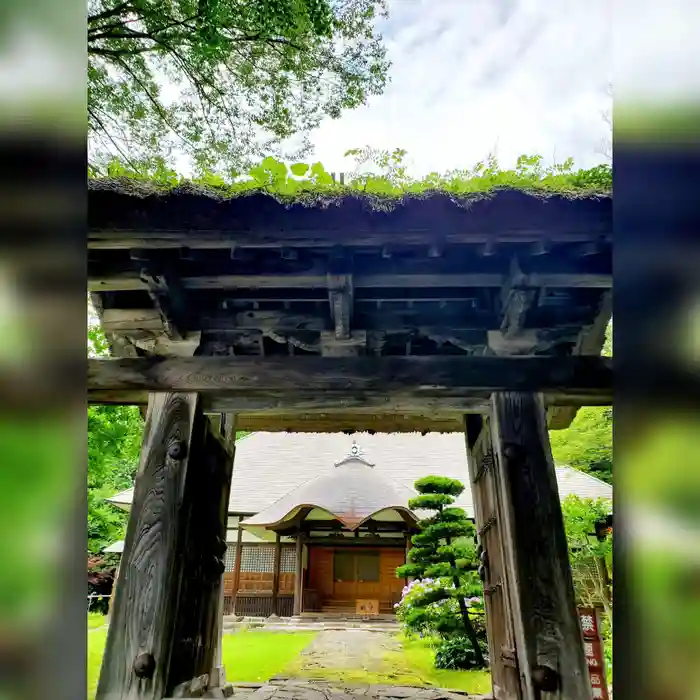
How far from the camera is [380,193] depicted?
3.23 metres

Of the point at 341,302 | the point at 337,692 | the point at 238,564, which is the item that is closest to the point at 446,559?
the point at 337,692

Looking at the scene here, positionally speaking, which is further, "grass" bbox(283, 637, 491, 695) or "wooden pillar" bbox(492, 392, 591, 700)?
"grass" bbox(283, 637, 491, 695)

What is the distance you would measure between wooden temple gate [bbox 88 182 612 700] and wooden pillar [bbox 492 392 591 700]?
0.01 m

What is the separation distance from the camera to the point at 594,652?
5.56m

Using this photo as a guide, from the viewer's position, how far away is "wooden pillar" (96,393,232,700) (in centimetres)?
346

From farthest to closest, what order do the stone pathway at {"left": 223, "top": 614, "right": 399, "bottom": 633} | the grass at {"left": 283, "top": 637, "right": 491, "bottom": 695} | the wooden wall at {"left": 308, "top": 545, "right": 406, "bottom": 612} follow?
the wooden wall at {"left": 308, "top": 545, "right": 406, "bottom": 612} < the stone pathway at {"left": 223, "top": 614, "right": 399, "bottom": 633} < the grass at {"left": 283, "top": 637, "right": 491, "bottom": 695}

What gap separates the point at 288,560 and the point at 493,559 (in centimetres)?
1455

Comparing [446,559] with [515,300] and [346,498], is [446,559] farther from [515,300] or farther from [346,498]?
[346,498]

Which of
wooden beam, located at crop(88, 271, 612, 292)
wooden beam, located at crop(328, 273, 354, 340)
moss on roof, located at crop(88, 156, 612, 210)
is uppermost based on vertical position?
moss on roof, located at crop(88, 156, 612, 210)

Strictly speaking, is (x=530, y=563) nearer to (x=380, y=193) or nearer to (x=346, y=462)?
(x=380, y=193)

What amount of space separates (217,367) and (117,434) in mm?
5355

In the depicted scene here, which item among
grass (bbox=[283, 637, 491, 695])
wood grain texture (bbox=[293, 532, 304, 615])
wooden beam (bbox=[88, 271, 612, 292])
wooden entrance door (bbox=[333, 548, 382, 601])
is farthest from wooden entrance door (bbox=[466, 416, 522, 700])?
wooden entrance door (bbox=[333, 548, 382, 601])

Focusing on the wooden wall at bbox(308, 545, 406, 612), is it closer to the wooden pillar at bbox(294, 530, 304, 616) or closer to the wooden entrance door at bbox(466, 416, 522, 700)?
the wooden pillar at bbox(294, 530, 304, 616)

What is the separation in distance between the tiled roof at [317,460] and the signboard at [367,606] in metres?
3.80
